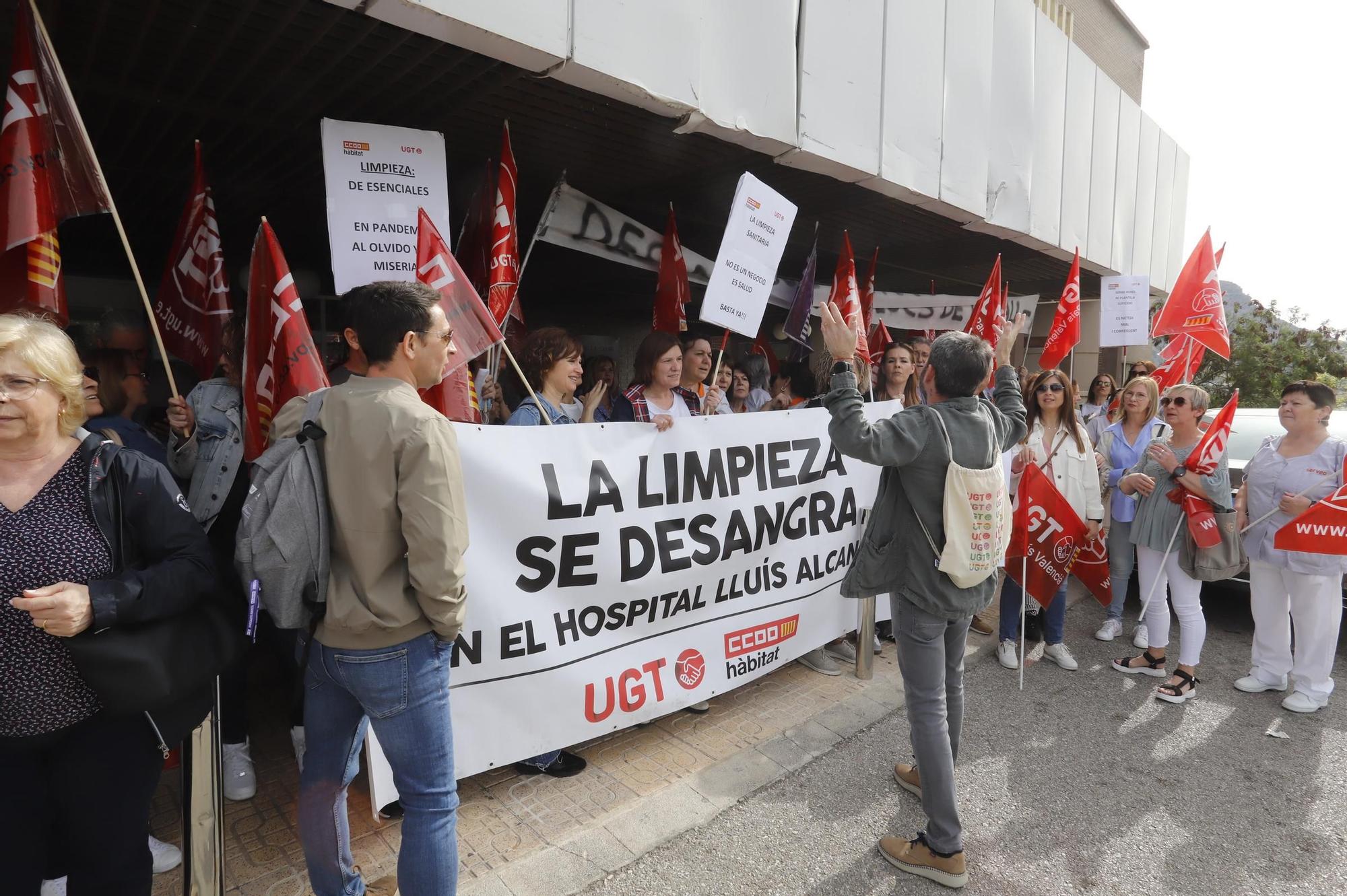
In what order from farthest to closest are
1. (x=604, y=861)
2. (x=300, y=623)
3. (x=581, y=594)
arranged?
(x=581, y=594) → (x=604, y=861) → (x=300, y=623)

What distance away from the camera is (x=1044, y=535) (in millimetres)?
4645

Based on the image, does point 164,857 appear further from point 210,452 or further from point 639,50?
point 639,50

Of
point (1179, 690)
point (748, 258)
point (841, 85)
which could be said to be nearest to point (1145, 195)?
point (841, 85)

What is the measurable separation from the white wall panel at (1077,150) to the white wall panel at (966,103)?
1.96 m

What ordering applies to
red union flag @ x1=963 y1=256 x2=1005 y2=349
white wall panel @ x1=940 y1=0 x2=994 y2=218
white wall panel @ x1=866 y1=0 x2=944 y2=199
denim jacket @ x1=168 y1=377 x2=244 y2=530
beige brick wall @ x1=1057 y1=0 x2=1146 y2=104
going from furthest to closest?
beige brick wall @ x1=1057 y1=0 x2=1146 y2=104
red union flag @ x1=963 y1=256 x2=1005 y2=349
white wall panel @ x1=940 y1=0 x2=994 y2=218
white wall panel @ x1=866 y1=0 x2=944 y2=199
denim jacket @ x1=168 y1=377 x2=244 y2=530

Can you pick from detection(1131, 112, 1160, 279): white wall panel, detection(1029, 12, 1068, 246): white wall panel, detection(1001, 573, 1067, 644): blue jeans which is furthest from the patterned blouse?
detection(1131, 112, 1160, 279): white wall panel

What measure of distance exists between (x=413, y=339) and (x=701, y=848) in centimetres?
224

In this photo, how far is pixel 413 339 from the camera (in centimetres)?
201

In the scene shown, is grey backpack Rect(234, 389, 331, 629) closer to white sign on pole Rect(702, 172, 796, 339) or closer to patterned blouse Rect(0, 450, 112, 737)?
patterned blouse Rect(0, 450, 112, 737)

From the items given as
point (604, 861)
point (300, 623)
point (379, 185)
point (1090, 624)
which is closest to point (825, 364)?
point (1090, 624)

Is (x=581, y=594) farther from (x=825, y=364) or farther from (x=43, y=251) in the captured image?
(x=825, y=364)

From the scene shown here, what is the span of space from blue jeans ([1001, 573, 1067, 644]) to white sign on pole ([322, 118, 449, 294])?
4.15 meters

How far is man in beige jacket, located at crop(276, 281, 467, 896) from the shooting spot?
1.89 m

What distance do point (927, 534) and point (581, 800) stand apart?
1886mm
